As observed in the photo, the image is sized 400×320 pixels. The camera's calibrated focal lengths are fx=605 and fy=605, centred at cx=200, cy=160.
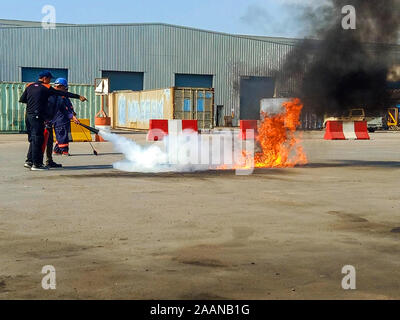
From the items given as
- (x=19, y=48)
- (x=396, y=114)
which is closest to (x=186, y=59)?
(x=19, y=48)

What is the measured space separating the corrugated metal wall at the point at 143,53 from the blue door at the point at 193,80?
1.85 ft

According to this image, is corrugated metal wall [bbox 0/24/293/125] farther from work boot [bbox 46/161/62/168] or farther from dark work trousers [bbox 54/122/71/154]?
work boot [bbox 46/161/62/168]

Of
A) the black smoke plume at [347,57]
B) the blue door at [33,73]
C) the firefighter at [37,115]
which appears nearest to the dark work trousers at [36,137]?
the firefighter at [37,115]

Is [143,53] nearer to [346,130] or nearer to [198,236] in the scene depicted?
[346,130]

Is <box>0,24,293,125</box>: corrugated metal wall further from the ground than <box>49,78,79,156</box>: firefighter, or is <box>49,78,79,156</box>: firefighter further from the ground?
<box>0,24,293,125</box>: corrugated metal wall

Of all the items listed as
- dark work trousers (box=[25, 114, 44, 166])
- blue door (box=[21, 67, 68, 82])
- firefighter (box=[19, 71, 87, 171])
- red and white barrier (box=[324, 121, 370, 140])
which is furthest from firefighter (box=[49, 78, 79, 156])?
blue door (box=[21, 67, 68, 82])

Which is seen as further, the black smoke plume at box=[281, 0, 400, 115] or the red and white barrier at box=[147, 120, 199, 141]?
the red and white barrier at box=[147, 120, 199, 141]

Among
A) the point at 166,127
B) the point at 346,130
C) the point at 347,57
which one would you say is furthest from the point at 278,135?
the point at 346,130

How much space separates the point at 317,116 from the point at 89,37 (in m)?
37.8

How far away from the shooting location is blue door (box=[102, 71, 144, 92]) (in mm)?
53125

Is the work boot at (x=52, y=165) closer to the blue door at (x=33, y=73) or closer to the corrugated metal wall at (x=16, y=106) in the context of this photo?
the corrugated metal wall at (x=16, y=106)

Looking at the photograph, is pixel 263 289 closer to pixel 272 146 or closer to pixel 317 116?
pixel 272 146

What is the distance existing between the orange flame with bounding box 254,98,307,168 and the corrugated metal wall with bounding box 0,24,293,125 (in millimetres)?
32261

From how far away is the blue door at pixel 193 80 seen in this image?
5534 centimetres
